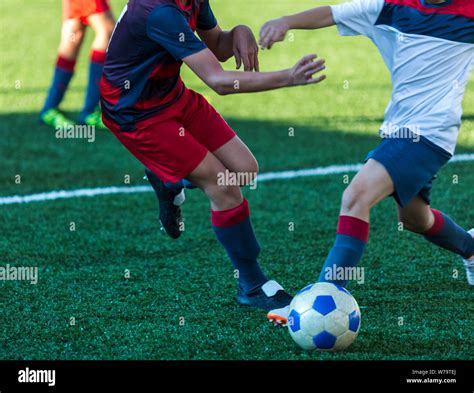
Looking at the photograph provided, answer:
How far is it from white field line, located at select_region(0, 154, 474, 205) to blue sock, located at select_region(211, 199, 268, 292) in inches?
90.6

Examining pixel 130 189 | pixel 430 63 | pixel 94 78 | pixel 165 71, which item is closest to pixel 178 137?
pixel 165 71

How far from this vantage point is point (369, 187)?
4.33 m

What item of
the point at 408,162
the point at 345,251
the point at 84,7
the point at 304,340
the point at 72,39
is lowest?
the point at 304,340

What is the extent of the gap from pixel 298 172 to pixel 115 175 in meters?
1.27

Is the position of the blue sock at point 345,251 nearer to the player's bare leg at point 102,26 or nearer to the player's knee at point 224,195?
the player's knee at point 224,195

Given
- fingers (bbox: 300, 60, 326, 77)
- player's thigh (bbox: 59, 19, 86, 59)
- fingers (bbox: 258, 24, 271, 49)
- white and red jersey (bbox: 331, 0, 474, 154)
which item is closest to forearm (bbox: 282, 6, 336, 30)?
fingers (bbox: 258, 24, 271, 49)

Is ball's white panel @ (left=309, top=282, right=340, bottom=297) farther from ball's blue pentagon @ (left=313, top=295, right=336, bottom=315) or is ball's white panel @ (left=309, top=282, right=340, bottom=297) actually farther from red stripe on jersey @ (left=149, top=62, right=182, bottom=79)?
red stripe on jersey @ (left=149, top=62, right=182, bottom=79)

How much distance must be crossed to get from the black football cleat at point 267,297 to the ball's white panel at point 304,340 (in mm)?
461

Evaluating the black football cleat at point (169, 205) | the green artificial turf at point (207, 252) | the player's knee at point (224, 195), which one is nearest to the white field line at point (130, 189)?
the green artificial turf at point (207, 252)

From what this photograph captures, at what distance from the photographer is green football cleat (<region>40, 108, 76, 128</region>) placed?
344 inches

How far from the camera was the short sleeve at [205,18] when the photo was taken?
4.89 metres

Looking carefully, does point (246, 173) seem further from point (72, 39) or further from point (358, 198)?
point (72, 39)

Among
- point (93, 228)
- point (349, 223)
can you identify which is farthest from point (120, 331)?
point (93, 228)

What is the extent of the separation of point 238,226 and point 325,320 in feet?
2.55
